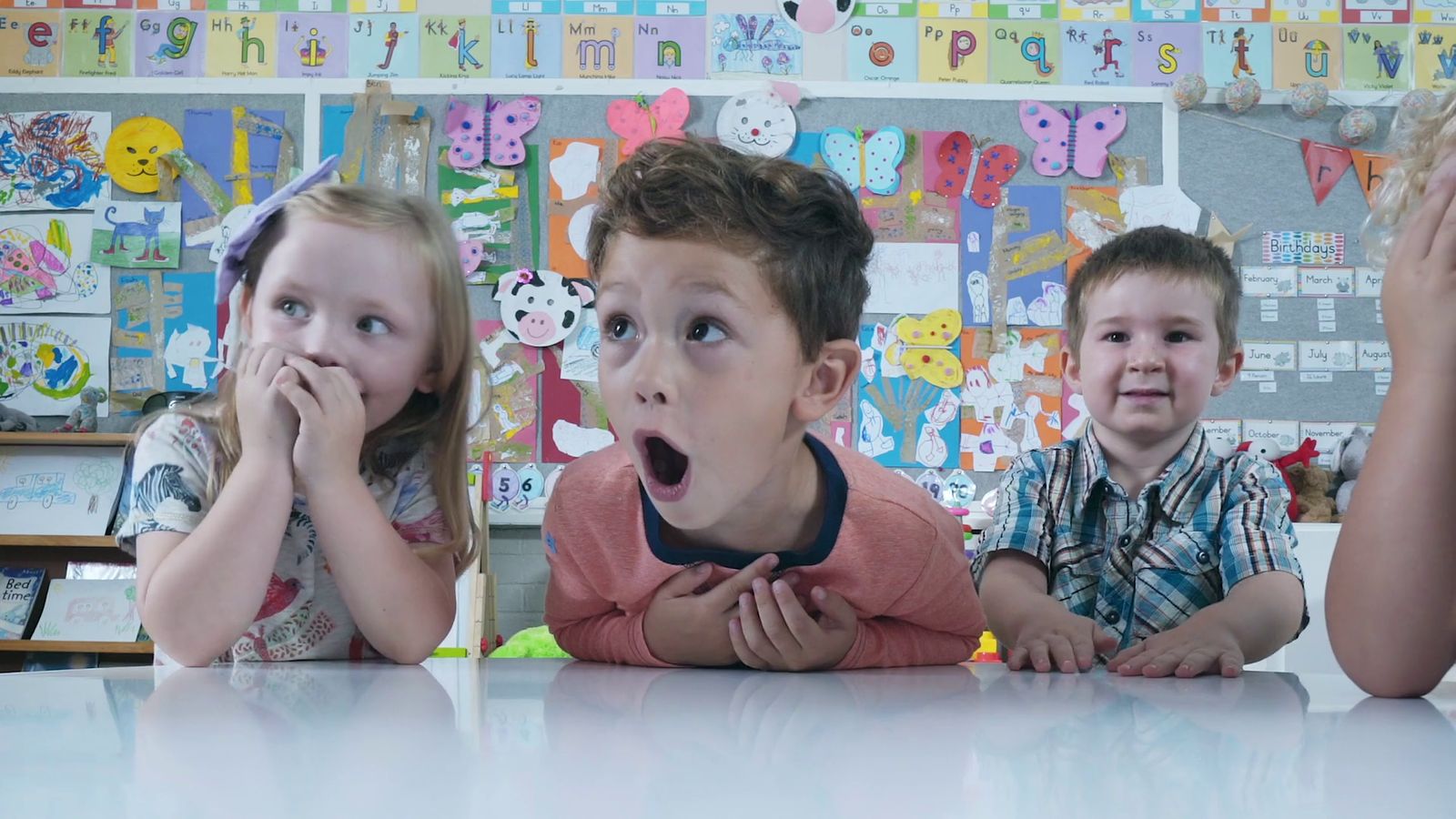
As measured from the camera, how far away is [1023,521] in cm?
121

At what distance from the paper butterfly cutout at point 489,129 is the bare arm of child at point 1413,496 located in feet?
7.56

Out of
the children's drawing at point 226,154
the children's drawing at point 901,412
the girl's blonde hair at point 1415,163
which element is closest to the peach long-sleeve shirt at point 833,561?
the girl's blonde hair at point 1415,163

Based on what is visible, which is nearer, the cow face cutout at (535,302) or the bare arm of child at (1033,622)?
the bare arm of child at (1033,622)

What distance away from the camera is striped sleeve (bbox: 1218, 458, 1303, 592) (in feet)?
3.53

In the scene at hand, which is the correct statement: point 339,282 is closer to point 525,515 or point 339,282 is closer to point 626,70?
point 525,515

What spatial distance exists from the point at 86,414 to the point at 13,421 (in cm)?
15

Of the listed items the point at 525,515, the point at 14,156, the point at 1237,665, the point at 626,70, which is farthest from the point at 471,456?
the point at 1237,665

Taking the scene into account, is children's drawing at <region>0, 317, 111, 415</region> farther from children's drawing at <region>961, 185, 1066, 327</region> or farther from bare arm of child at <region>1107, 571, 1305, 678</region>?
bare arm of child at <region>1107, 571, 1305, 678</region>

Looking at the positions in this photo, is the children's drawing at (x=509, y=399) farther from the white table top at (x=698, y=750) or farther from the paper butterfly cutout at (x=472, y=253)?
the white table top at (x=698, y=750)

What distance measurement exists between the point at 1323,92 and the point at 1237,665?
2.34m

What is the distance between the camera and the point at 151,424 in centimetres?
100

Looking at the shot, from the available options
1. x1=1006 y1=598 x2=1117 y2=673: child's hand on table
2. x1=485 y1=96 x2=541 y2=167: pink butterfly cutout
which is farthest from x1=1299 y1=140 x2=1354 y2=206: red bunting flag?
x1=1006 y1=598 x2=1117 y2=673: child's hand on table

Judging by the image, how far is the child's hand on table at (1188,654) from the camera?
2.70 feet

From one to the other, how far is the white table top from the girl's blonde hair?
33 cm
